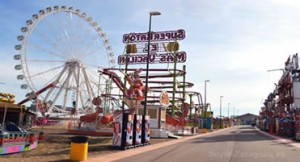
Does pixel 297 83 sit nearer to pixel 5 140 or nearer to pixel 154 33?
pixel 154 33

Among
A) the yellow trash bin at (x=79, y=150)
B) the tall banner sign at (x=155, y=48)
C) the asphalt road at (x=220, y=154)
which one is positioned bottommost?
the asphalt road at (x=220, y=154)

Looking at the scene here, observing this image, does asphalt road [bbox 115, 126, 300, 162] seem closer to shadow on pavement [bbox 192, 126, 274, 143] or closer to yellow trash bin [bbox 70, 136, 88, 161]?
yellow trash bin [bbox 70, 136, 88, 161]

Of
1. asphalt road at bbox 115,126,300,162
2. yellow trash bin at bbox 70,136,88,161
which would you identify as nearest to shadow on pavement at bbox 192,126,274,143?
asphalt road at bbox 115,126,300,162

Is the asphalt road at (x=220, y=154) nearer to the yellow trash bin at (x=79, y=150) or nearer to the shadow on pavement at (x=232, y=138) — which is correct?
the yellow trash bin at (x=79, y=150)

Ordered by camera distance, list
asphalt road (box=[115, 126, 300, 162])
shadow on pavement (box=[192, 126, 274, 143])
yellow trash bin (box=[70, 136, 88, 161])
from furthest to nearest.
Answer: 1. shadow on pavement (box=[192, 126, 274, 143])
2. asphalt road (box=[115, 126, 300, 162])
3. yellow trash bin (box=[70, 136, 88, 161])

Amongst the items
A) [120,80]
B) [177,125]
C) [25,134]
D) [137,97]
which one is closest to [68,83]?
[120,80]

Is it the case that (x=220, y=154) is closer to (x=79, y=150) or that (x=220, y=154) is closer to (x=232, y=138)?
(x=79, y=150)

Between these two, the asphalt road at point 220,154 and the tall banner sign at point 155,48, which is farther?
the tall banner sign at point 155,48


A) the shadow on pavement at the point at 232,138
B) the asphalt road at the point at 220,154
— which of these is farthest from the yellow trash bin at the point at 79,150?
the shadow on pavement at the point at 232,138

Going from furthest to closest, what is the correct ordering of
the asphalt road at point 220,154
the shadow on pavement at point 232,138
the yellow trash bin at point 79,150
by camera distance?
1. the shadow on pavement at point 232,138
2. the asphalt road at point 220,154
3. the yellow trash bin at point 79,150

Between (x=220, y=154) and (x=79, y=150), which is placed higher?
(x=79, y=150)

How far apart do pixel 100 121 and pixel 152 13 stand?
1630 cm

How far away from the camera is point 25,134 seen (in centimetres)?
1842

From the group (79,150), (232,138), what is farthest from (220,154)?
(232,138)
